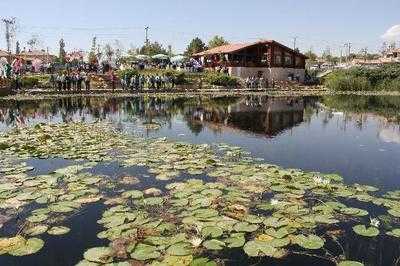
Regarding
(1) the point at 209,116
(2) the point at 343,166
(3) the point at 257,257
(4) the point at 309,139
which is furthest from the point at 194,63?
(3) the point at 257,257

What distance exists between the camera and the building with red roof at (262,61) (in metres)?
57.7

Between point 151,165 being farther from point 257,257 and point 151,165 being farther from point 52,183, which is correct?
point 257,257

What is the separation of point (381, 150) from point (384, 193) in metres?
5.66

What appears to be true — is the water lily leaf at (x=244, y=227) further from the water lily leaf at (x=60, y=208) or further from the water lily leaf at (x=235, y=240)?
the water lily leaf at (x=60, y=208)

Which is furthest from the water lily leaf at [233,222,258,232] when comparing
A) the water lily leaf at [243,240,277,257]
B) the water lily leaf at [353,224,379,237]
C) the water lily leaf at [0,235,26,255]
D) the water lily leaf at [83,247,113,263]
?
the water lily leaf at [0,235,26,255]

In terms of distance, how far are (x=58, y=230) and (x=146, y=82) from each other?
3973 centimetres

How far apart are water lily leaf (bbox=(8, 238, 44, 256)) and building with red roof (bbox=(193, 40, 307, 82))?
5152 centimetres

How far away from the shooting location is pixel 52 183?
917cm

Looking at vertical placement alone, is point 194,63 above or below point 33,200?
above

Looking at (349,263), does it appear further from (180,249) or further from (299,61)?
(299,61)

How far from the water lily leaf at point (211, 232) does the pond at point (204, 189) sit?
31 millimetres

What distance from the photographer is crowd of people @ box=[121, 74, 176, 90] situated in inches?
1651

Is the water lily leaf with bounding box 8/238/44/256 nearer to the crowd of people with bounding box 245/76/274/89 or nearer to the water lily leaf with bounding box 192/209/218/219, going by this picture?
the water lily leaf with bounding box 192/209/218/219

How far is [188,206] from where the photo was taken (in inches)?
306
